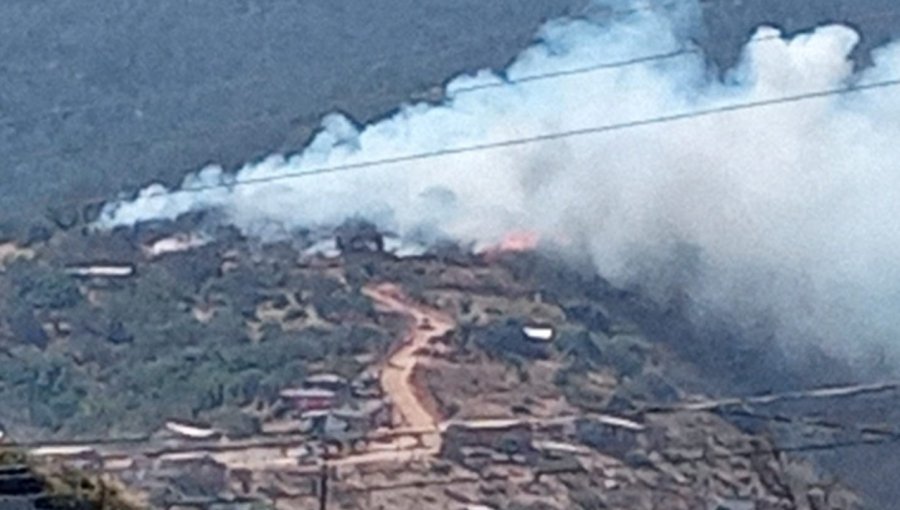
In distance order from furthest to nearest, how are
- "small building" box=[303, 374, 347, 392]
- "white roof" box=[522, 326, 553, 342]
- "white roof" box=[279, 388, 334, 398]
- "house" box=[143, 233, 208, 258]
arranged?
"house" box=[143, 233, 208, 258] < "white roof" box=[522, 326, 553, 342] < "small building" box=[303, 374, 347, 392] < "white roof" box=[279, 388, 334, 398]

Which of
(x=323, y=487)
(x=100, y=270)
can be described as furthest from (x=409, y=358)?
(x=323, y=487)

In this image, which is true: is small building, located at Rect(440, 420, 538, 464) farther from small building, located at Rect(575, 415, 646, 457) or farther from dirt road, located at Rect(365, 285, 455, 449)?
small building, located at Rect(575, 415, 646, 457)

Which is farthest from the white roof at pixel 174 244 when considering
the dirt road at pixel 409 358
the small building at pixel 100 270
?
the dirt road at pixel 409 358

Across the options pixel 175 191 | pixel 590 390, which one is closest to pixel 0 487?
pixel 590 390

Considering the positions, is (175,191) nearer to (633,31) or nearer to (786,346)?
(633,31)

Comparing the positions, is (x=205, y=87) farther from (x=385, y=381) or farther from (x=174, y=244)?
(x=385, y=381)

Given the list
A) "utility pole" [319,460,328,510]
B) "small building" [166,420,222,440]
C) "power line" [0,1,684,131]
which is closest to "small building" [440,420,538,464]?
"small building" [166,420,222,440]

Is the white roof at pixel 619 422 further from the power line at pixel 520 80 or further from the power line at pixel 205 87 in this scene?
the power line at pixel 205 87
